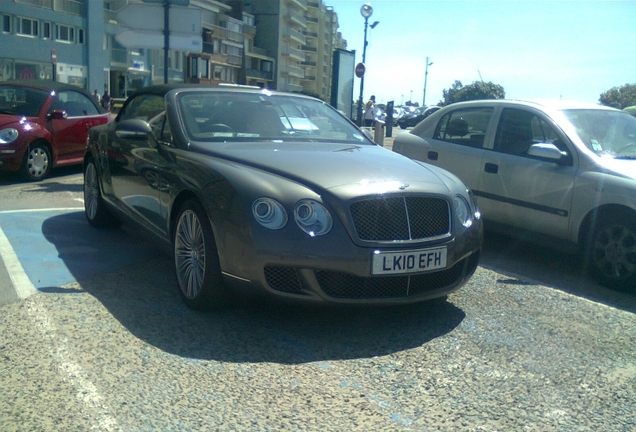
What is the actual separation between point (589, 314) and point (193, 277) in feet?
9.02

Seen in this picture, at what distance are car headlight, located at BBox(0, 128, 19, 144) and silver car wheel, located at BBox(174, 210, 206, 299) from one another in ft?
21.9

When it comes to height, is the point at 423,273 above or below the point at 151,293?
above

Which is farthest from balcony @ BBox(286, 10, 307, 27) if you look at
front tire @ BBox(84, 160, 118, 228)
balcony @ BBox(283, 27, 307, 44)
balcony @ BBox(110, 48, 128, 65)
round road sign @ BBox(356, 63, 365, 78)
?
front tire @ BBox(84, 160, 118, 228)

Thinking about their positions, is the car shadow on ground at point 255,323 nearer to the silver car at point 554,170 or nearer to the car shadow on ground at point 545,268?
the car shadow on ground at point 545,268

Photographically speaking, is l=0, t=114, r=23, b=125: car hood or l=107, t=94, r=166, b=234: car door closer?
l=107, t=94, r=166, b=234: car door

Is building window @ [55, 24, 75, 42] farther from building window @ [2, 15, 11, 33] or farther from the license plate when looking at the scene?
the license plate

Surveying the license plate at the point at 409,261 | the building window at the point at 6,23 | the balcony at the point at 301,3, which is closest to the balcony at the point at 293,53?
the balcony at the point at 301,3

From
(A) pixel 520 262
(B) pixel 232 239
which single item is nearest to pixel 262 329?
(B) pixel 232 239

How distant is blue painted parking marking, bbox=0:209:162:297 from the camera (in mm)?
5301

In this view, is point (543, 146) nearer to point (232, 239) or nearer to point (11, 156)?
point (232, 239)

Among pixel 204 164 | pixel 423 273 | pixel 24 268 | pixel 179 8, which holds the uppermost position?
pixel 179 8

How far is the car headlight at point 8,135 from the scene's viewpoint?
10102mm

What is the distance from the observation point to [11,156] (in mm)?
10094

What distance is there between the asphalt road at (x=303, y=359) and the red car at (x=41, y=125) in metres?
5.21
